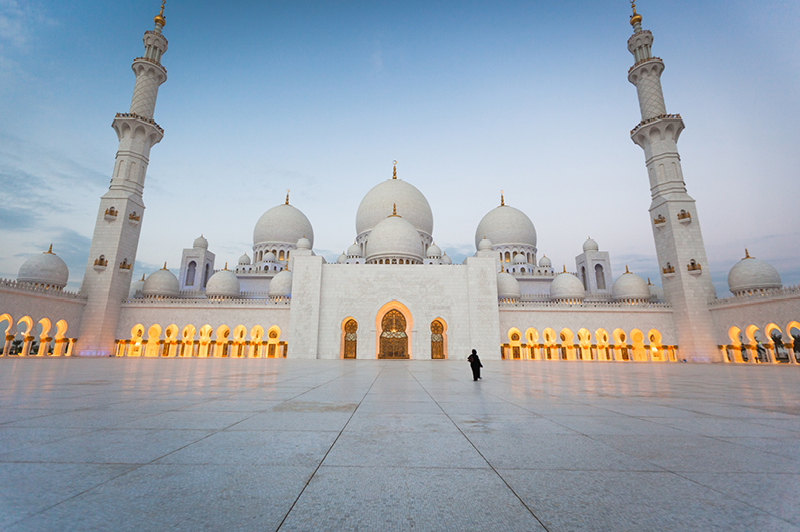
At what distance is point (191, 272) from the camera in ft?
119

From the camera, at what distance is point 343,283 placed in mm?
25281

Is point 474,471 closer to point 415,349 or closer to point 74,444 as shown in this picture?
point 74,444

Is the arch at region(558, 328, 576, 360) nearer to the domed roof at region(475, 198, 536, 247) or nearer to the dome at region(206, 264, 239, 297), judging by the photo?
the domed roof at region(475, 198, 536, 247)

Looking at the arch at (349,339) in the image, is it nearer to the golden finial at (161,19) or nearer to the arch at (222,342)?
the arch at (222,342)

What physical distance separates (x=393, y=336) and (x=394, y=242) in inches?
308

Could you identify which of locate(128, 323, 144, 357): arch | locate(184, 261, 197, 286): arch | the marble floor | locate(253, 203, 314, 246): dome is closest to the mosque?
locate(128, 323, 144, 357): arch

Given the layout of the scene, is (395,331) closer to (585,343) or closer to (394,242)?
→ (394,242)

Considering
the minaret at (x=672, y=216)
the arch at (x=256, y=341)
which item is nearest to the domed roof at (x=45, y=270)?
the arch at (x=256, y=341)

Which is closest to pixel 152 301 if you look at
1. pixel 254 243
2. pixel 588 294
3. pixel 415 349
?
pixel 254 243

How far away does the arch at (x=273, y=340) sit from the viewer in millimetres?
26266

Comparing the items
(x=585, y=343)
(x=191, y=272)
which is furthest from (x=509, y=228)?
(x=191, y=272)

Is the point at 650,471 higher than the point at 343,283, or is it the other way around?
the point at 343,283

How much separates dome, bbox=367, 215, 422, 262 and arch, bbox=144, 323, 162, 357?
1634 centimetres

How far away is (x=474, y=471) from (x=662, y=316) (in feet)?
99.4
